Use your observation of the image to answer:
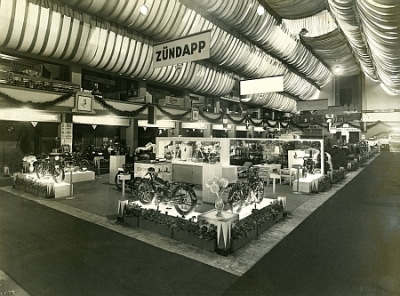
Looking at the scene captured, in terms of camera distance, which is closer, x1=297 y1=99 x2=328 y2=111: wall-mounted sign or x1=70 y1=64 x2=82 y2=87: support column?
x1=70 y1=64 x2=82 y2=87: support column

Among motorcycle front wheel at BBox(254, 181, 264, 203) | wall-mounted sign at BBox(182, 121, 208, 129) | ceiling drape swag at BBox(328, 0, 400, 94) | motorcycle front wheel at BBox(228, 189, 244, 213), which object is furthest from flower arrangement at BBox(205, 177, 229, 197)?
wall-mounted sign at BBox(182, 121, 208, 129)

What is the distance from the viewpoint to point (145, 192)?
6137 millimetres

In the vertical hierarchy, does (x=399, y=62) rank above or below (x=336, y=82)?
below

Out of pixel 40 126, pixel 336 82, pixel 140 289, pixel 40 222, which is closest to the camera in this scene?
pixel 140 289

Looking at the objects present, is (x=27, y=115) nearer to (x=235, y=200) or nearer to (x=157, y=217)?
(x=157, y=217)

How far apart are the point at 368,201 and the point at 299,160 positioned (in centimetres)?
329

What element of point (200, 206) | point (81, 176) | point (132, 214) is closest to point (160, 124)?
point (81, 176)

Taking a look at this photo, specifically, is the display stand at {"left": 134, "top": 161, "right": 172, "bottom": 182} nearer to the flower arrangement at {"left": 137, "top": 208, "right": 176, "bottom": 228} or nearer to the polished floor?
the polished floor

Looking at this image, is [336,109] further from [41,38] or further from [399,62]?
[41,38]

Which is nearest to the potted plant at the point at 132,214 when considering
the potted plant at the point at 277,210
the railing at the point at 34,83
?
the potted plant at the point at 277,210

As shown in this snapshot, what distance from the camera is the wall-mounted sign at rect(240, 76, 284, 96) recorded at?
7262mm

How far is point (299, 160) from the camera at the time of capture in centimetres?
1048

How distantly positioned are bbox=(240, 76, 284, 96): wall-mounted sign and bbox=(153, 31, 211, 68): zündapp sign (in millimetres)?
3660

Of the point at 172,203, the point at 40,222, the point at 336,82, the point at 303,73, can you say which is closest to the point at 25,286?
the point at 40,222
